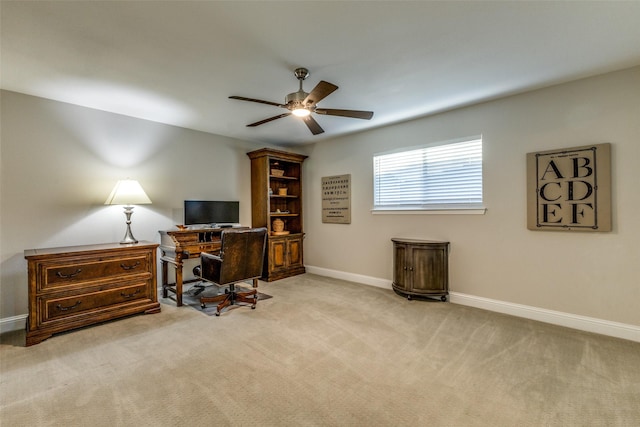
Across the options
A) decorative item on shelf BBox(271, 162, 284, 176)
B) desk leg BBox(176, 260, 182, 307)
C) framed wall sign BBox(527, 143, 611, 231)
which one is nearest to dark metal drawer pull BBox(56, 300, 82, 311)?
desk leg BBox(176, 260, 182, 307)

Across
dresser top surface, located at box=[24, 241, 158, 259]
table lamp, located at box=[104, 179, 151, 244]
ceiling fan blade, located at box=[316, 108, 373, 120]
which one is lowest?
dresser top surface, located at box=[24, 241, 158, 259]

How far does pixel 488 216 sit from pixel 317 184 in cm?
282

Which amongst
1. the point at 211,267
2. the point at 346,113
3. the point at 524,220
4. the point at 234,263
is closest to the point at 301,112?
the point at 346,113

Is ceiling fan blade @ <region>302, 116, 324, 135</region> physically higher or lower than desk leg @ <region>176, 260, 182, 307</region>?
higher

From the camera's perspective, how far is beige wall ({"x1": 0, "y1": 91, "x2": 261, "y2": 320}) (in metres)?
2.91

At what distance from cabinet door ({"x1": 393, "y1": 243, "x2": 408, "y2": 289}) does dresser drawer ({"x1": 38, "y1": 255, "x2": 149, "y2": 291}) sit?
308 centimetres

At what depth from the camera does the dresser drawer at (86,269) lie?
2631 mm

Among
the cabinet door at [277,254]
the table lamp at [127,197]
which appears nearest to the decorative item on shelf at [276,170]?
the cabinet door at [277,254]

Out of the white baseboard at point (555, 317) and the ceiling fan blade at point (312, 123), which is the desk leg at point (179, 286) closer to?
the ceiling fan blade at point (312, 123)

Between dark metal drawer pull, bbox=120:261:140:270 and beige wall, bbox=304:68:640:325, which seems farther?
dark metal drawer pull, bbox=120:261:140:270

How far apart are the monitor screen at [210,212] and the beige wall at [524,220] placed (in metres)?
2.29

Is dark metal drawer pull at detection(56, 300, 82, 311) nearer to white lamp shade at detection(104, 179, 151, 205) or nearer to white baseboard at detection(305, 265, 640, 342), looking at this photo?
white lamp shade at detection(104, 179, 151, 205)

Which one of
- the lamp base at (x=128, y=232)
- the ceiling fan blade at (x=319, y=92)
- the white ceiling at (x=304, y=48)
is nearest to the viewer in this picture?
the white ceiling at (x=304, y=48)

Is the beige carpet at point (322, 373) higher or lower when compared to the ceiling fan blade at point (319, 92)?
lower
